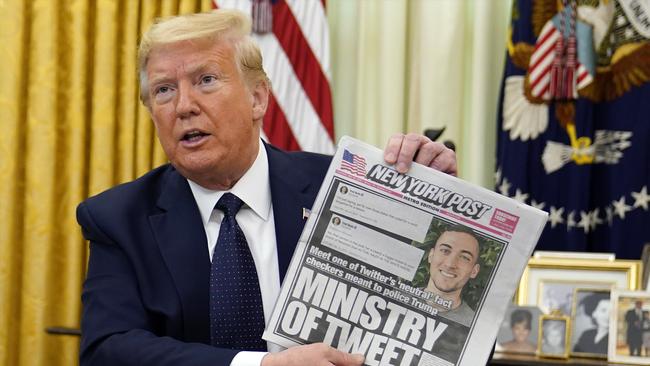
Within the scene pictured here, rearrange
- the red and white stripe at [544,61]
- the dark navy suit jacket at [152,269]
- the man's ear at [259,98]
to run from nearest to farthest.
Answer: the dark navy suit jacket at [152,269]
the man's ear at [259,98]
the red and white stripe at [544,61]

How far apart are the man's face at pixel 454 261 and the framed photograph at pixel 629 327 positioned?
1.37 metres

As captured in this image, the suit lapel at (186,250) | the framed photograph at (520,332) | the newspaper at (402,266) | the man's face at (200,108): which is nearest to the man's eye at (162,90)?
the man's face at (200,108)

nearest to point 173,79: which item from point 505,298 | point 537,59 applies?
point 505,298

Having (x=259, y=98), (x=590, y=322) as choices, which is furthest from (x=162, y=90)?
(x=590, y=322)

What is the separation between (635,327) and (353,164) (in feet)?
5.01

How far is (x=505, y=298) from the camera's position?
1738 mm

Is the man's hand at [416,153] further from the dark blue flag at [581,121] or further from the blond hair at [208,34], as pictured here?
the dark blue flag at [581,121]

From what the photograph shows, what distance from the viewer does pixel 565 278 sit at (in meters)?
3.34

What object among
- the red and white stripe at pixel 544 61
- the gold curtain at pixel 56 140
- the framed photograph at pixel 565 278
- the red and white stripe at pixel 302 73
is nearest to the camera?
the framed photograph at pixel 565 278

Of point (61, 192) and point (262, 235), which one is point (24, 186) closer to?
point (61, 192)

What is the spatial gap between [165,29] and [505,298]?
33.3 inches

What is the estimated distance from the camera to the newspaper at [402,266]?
1731mm

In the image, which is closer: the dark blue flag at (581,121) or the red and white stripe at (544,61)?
the dark blue flag at (581,121)

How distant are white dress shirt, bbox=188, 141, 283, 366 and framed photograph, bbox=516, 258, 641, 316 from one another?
149 centimetres
